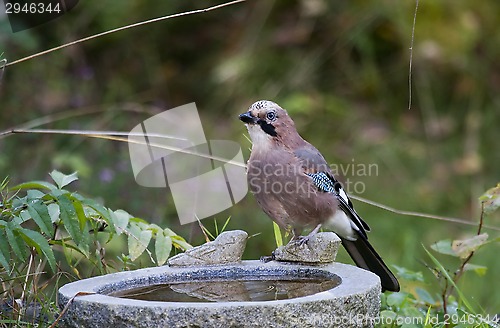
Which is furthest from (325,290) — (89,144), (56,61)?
(56,61)

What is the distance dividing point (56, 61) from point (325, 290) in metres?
5.23

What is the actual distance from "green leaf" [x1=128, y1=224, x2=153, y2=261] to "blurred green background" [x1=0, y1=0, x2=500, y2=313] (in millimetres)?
3406

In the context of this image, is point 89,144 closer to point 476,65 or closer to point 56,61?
point 56,61

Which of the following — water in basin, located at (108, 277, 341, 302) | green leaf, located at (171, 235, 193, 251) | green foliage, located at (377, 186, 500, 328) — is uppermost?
green leaf, located at (171, 235, 193, 251)

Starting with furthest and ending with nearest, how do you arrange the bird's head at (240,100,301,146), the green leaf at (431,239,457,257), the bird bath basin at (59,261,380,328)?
1. the green leaf at (431,239,457,257)
2. the bird's head at (240,100,301,146)
3. the bird bath basin at (59,261,380,328)

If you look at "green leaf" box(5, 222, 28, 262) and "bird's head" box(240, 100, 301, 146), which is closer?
"green leaf" box(5, 222, 28, 262)

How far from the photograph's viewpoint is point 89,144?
6.96 m

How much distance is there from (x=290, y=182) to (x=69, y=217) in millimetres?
986

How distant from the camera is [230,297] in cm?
305

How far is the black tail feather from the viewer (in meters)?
3.81

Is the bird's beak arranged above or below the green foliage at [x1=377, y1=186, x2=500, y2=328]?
above

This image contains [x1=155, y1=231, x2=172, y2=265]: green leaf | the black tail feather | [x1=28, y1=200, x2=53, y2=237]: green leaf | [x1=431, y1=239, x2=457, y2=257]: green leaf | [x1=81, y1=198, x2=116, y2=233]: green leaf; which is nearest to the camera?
[x1=28, y1=200, x2=53, y2=237]: green leaf

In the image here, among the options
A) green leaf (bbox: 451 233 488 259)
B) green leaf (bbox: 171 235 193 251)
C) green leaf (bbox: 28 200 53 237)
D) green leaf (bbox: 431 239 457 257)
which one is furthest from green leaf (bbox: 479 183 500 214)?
green leaf (bbox: 28 200 53 237)

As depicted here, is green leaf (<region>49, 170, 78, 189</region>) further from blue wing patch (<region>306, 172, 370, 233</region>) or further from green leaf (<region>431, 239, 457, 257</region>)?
green leaf (<region>431, 239, 457, 257</region>)
